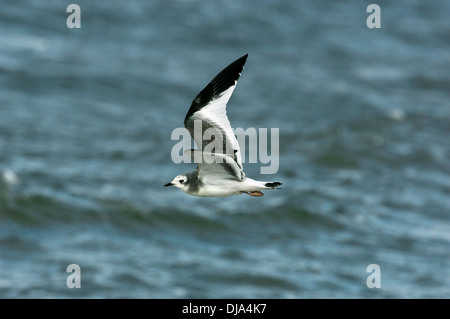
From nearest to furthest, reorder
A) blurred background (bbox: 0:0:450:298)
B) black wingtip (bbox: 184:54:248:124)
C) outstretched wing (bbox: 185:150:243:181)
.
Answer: outstretched wing (bbox: 185:150:243:181)
black wingtip (bbox: 184:54:248:124)
blurred background (bbox: 0:0:450:298)

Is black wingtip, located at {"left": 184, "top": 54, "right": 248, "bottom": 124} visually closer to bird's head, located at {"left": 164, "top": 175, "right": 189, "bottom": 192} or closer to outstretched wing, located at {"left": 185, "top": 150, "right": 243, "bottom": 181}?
outstretched wing, located at {"left": 185, "top": 150, "right": 243, "bottom": 181}

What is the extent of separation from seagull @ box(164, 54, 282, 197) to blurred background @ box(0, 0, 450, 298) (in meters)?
11.3

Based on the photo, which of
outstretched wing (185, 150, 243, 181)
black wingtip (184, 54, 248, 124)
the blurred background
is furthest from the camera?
the blurred background

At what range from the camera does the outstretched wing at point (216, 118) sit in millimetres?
7793

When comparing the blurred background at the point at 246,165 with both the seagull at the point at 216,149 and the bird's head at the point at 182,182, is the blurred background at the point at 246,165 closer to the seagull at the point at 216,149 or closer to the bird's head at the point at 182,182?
the bird's head at the point at 182,182

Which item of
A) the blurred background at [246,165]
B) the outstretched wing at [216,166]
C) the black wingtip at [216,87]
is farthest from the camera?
the blurred background at [246,165]

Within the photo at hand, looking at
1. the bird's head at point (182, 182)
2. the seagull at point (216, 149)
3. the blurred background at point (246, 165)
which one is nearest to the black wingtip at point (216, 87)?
the seagull at point (216, 149)

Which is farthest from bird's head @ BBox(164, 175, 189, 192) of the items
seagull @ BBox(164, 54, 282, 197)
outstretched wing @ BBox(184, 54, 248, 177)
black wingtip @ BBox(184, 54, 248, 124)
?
black wingtip @ BBox(184, 54, 248, 124)

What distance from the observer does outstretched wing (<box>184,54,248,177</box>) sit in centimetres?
779

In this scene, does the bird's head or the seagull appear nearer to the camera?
the seagull

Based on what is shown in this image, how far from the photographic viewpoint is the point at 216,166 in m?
7.79

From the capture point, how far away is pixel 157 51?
30.4m
